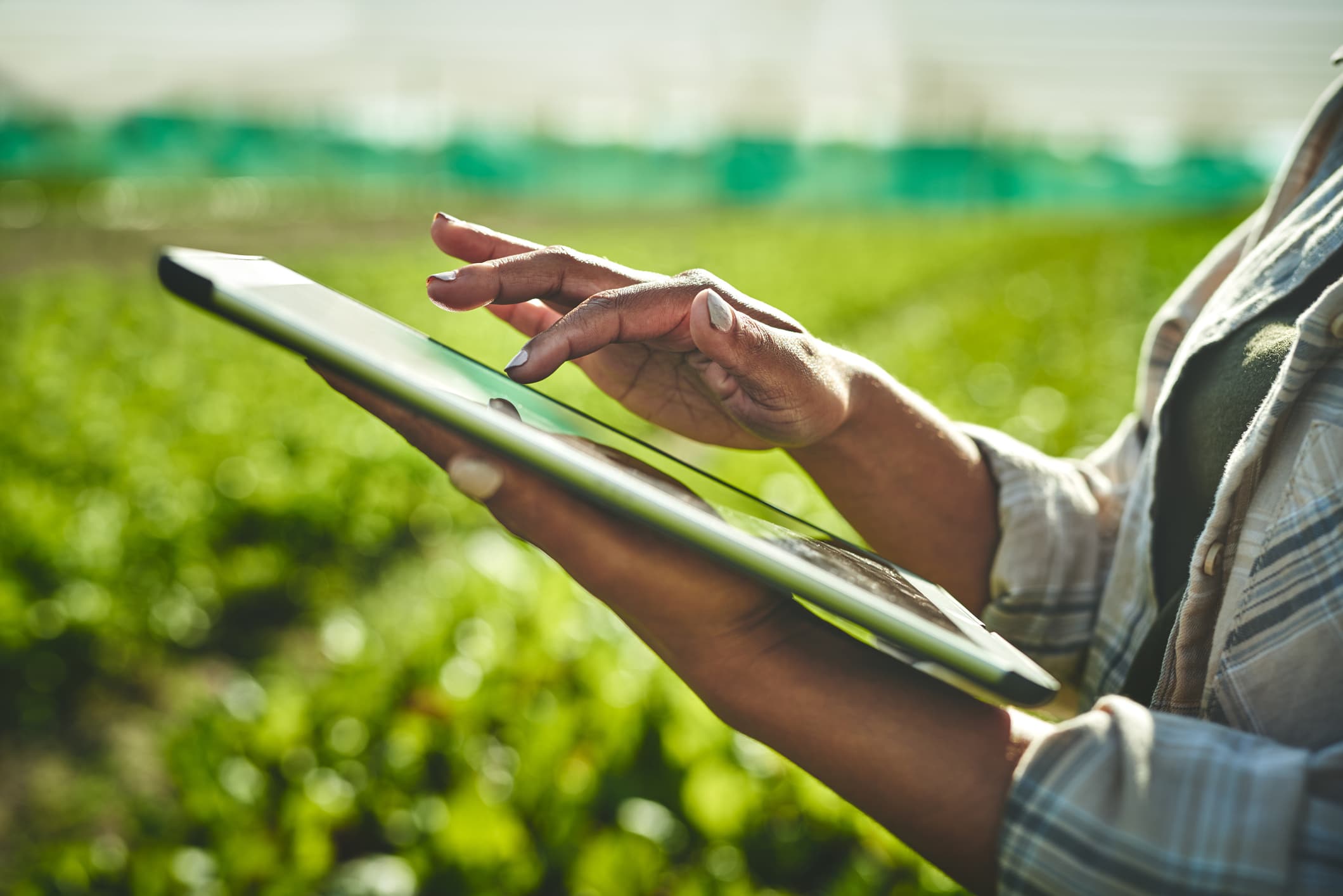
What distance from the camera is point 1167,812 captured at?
781 millimetres

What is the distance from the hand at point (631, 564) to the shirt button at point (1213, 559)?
45cm

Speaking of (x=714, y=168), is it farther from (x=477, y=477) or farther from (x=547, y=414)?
(x=477, y=477)

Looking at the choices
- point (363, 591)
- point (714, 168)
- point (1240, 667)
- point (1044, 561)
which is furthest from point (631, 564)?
point (714, 168)

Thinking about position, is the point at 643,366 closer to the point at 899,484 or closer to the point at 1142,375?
the point at 899,484

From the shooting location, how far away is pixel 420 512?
4.66 m

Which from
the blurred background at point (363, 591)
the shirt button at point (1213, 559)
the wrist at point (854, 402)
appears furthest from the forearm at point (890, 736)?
the blurred background at point (363, 591)

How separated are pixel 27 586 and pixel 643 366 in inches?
121

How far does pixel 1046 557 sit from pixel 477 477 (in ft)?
3.02

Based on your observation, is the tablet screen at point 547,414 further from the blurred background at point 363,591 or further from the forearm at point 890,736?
the blurred background at point 363,591

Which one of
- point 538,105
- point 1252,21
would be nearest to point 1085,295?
point 1252,21

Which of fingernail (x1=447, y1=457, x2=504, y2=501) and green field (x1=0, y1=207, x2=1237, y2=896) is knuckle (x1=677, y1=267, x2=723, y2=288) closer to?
→ fingernail (x1=447, y1=457, x2=504, y2=501)

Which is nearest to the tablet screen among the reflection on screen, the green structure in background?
the reflection on screen

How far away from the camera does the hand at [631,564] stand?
812 mm

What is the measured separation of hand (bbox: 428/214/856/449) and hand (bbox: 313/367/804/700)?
5.5 inches
